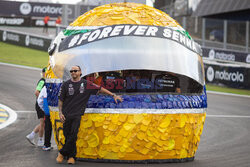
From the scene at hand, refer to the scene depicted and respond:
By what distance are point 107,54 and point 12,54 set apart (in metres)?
24.8

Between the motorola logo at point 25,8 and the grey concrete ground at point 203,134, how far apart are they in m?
27.0

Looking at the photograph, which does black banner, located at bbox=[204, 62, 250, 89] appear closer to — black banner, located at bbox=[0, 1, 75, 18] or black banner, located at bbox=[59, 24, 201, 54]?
black banner, located at bbox=[59, 24, 201, 54]

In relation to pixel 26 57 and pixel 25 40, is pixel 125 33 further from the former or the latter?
pixel 25 40

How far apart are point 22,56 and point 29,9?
18.9 meters

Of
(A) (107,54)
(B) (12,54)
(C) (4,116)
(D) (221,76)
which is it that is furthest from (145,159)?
(B) (12,54)

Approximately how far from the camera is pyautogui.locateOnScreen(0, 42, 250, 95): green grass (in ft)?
83.7

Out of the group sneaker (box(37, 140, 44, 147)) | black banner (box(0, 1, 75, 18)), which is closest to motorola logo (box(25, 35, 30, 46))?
black banner (box(0, 1, 75, 18))

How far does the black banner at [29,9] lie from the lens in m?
47.6

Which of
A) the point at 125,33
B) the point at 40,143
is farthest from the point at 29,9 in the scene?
the point at 125,33

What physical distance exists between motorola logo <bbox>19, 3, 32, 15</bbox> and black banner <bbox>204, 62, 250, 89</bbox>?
89.3 ft

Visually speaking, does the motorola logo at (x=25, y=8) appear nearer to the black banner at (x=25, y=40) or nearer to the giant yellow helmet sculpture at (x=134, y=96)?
the black banner at (x=25, y=40)

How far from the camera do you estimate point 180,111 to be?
842 centimetres

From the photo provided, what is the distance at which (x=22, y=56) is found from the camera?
3183 centimetres

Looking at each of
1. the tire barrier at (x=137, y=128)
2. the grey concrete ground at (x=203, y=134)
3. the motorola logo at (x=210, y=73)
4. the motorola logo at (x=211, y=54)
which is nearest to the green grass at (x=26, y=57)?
the motorola logo at (x=210, y=73)
